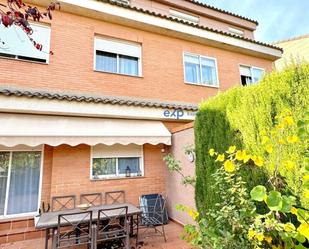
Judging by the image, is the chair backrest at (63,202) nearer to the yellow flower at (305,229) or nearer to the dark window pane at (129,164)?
the dark window pane at (129,164)

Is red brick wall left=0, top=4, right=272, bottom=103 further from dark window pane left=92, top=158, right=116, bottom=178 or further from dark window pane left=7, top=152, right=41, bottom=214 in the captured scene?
dark window pane left=92, top=158, right=116, bottom=178

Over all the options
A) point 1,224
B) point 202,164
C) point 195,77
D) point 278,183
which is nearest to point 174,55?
point 195,77

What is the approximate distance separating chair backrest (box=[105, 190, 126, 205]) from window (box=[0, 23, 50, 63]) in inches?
394

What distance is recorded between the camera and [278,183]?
5520mm

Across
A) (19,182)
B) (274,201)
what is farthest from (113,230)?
(274,201)

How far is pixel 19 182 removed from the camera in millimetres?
12047

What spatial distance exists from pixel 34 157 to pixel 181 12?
873 inches

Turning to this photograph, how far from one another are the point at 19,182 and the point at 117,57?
10949 mm

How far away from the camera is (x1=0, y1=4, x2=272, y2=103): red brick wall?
1337 centimetres

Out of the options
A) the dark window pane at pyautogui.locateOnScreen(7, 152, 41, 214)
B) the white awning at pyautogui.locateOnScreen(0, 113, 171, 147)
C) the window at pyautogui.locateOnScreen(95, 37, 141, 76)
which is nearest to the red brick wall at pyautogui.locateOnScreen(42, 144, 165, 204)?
the dark window pane at pyautogui.locateOnScreen(7, 152, 41, 214)

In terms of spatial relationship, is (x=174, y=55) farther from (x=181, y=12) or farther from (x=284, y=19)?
(x=284, y=19)

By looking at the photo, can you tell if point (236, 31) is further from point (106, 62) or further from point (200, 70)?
point (106, 62)

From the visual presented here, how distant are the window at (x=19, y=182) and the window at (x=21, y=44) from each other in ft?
20.6

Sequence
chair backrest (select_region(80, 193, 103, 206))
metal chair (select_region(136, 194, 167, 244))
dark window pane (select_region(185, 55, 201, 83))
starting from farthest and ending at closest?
dark window pane (select_region(185, 55, 201, 83)), chair backrest (select_region(80, 193, 103, 206)), metal chair (select_region(136, 194, 167, 244))
